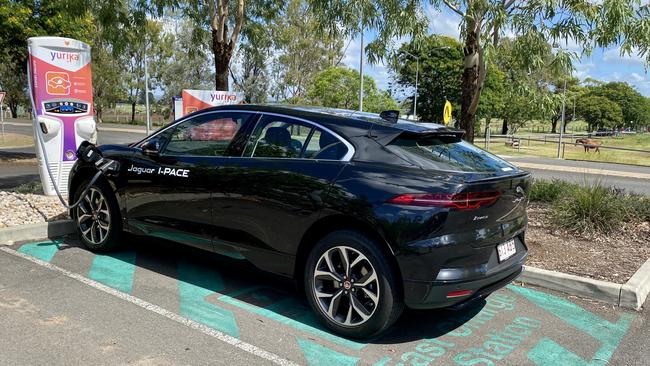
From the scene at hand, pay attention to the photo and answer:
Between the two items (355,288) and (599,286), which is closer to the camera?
(355,288)

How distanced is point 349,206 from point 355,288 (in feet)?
1.97

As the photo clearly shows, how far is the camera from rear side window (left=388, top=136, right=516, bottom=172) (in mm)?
3719

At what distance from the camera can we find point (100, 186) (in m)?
5.52

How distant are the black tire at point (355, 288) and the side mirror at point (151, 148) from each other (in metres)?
2.06

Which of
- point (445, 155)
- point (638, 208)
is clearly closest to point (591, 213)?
point (638, 208)

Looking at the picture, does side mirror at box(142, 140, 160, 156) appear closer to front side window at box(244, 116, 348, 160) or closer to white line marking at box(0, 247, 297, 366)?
front side window at box(244, 116, 348, 160)

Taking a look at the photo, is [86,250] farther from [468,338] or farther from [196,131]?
[468,338]

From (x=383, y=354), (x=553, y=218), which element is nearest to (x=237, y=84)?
(x=553, y=218)

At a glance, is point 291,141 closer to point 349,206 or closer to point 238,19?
point 349,206

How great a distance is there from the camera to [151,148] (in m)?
5.07

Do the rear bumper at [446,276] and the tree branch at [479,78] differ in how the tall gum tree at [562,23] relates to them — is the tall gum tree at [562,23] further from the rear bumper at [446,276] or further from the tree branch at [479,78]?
the rear bumper at [446,276]

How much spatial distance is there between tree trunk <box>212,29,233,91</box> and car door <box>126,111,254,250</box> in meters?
5.09

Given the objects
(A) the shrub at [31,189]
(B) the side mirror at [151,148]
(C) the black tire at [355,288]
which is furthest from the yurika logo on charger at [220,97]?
(C) the black tire at [355,288]

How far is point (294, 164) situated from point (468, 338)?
185 centimetres
